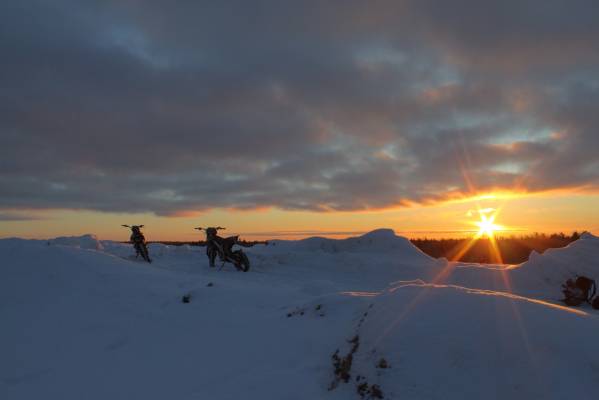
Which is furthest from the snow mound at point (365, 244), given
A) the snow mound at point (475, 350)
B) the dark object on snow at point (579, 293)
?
the snow mound at point (475, 350)

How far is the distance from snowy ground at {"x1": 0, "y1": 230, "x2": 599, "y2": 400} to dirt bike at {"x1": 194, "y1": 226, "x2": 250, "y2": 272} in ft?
15.3

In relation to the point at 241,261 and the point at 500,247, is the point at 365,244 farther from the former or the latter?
the point at 500,247

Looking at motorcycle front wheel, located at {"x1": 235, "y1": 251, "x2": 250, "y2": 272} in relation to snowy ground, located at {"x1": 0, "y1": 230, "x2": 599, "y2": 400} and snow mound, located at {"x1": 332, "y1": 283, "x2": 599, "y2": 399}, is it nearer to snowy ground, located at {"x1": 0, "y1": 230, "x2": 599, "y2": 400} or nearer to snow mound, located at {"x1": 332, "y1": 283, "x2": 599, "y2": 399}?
snowy ground, located at {"x1": 0, "y1": 230, "x2": 599, "y2": 400}

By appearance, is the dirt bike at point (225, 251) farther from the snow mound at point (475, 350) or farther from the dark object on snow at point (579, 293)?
the snow mound at point (475, 350)

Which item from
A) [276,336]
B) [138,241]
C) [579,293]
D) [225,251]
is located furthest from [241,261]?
[579,293]

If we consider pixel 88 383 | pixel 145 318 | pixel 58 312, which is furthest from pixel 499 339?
pixel 58 312

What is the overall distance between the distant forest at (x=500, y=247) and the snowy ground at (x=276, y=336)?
10285 millimetres

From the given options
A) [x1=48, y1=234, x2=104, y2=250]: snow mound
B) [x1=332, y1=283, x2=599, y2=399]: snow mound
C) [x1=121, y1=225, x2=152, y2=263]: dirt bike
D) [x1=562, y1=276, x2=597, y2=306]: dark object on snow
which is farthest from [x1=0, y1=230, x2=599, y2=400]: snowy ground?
[x1=48, y1=234, x2=104, y2=250]: snow mound

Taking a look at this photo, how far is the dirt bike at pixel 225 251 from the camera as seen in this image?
16688 mm

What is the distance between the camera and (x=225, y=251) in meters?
16.8

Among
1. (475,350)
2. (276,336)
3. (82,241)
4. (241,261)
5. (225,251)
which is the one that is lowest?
(276,336)

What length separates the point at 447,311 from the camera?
5.08 metres

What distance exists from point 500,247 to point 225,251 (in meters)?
17.7

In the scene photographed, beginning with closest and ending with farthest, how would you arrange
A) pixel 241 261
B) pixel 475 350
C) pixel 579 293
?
1. pixel 475 350
2. pixel 579 293
3. pixel 241 261
